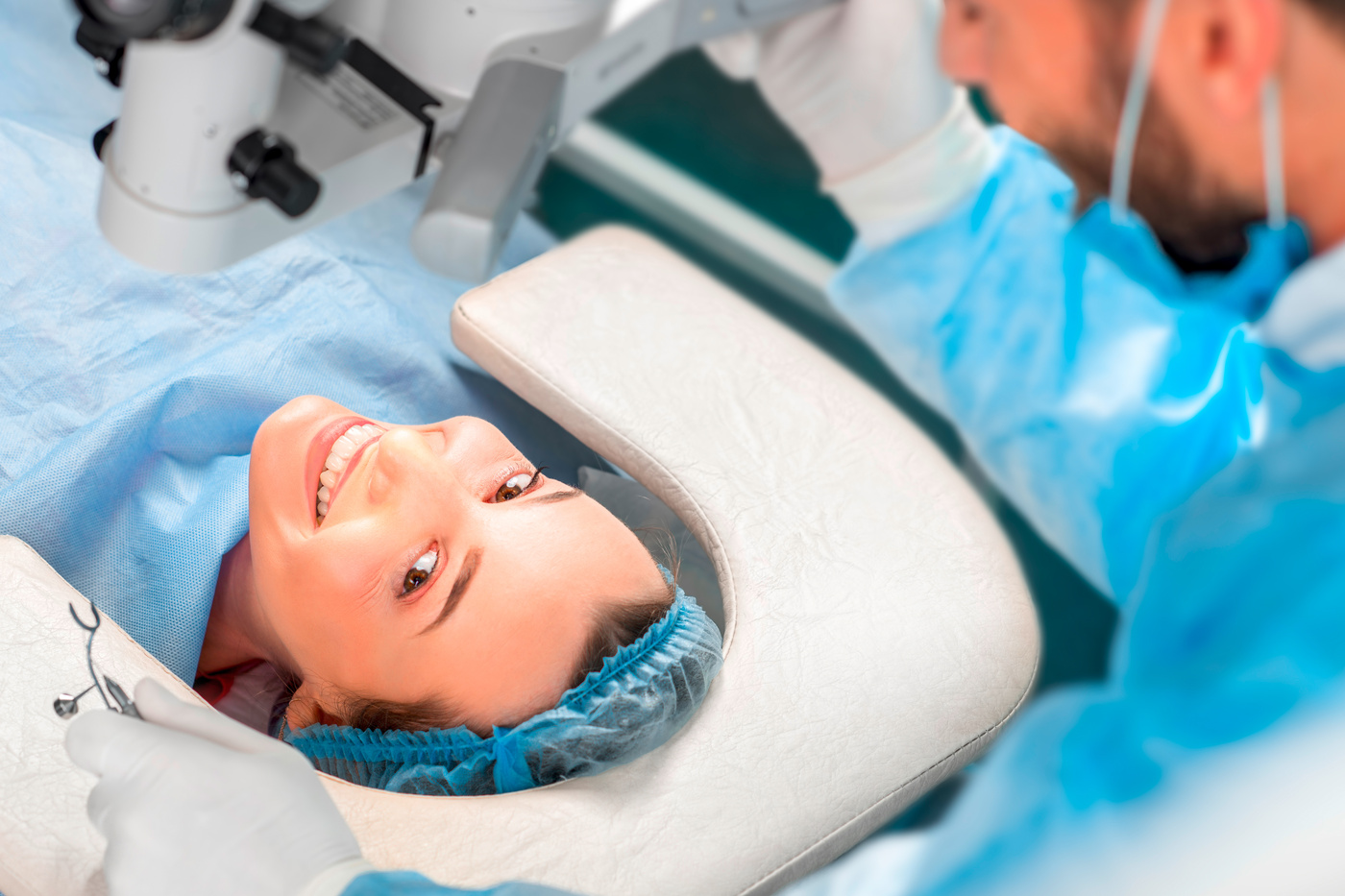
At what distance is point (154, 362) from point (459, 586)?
603mm

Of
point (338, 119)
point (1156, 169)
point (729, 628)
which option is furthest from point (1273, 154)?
point (729, 628)

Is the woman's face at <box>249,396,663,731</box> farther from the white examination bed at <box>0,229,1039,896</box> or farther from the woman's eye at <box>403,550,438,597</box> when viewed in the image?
the white examination bed at <box>0,229,1039,896</box>

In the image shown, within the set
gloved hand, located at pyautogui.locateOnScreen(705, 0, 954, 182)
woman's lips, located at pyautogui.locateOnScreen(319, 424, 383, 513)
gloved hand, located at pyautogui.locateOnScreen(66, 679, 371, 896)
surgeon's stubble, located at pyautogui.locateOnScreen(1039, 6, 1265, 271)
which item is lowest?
gloved hand, located at pyautogui.locateOnScreen(66, 679, 371, 896)

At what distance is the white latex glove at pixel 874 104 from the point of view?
1.17 meters

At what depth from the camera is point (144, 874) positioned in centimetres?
90

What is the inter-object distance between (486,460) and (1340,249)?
0.87 metres

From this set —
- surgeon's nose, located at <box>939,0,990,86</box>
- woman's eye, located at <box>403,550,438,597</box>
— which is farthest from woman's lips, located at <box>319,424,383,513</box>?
surgeon's nose, located at <box>939,0,990,86</box>

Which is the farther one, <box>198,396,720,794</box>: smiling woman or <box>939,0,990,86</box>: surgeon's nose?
<box>198,396,720,794</box>: smiling woman

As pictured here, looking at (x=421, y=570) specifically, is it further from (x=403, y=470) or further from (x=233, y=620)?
(x=233, y=620)

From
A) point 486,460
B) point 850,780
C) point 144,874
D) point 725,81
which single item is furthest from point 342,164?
point 725,81

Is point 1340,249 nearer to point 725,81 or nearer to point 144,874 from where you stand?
point 144,874

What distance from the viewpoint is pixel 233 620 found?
4.46 ft

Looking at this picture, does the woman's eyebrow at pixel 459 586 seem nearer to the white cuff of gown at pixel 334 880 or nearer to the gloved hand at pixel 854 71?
the white cuff of gown at pixel 334 880

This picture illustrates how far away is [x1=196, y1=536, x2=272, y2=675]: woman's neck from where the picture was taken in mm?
1342
